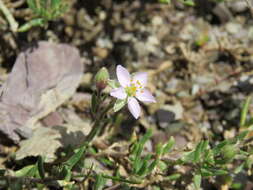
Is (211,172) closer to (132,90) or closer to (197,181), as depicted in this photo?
(197,181)

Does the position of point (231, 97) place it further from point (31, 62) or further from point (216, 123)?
point (31, 62)

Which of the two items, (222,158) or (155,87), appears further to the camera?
(155,87)

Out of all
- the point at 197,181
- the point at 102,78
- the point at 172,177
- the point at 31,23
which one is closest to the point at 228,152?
the point at 197,181

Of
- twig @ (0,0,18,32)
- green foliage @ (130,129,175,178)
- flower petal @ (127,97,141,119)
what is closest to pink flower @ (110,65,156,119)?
flower petal @ (127,97,141,119)

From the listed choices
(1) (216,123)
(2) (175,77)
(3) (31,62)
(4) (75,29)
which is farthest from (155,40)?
(3) (31,62)

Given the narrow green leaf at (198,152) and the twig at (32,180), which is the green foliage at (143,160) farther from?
the twig at (32,180)

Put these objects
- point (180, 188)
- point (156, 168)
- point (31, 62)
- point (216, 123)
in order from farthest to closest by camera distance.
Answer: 1. point (216, 123)
2. point (31, 62)
3. point (180, 188)
4. point (156, 168)
